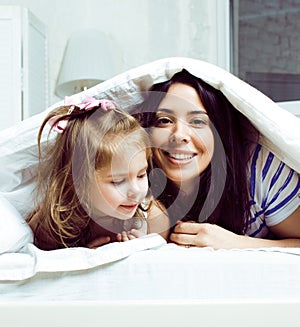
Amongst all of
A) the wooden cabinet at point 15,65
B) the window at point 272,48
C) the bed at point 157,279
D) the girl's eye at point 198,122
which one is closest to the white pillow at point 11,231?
the bed at point 157,279

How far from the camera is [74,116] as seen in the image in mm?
1079

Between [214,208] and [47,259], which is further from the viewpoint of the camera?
[214,208]

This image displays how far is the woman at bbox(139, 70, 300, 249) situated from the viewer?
1.11m

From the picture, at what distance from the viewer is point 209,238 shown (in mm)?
1045

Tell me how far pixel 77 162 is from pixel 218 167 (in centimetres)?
27

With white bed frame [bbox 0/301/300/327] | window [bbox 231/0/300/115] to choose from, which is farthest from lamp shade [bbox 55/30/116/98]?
white bed frame [bbox 0/301/300/327]

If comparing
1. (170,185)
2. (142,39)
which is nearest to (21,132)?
(170,185)

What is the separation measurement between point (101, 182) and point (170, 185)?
0.17 meters

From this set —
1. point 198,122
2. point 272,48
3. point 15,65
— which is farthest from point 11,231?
point 272,48

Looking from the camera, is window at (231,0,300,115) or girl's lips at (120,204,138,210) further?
window at (231,0,300,115)

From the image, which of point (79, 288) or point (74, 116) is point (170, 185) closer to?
point (74, 116)

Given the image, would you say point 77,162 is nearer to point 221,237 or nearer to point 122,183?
point 122,183

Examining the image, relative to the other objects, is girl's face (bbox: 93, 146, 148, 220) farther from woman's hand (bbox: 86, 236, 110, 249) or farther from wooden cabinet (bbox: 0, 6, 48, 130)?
wooden cabinet (bbox: 0, 6, 48, 130)

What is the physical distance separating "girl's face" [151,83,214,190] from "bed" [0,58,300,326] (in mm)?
67
